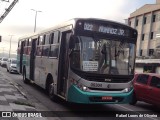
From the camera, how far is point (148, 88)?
50.6ft

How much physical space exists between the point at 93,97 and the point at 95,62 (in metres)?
1.17

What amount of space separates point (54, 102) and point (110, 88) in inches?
135

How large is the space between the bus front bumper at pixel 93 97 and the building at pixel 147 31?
152ft

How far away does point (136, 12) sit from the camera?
74.9 metres

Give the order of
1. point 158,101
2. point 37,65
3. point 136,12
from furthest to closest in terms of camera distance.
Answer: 1. point 136,12
2. point 37,65
3. point 158,101

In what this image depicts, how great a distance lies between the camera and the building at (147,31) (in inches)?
2421

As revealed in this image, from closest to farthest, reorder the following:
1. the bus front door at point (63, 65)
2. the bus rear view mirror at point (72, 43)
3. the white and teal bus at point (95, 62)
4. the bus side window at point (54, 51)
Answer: the white and teal bus at point (95, 62), the bus rear view mirror at point (72, 43), the bus front door at point (63, 65), the bus side window at point (54, 51)

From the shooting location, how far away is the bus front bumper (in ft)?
38.7

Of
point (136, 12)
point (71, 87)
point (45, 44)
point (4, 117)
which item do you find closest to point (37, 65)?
point (45, 44)

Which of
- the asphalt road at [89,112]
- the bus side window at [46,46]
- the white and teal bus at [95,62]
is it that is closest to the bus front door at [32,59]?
the bus side window at [46,46]

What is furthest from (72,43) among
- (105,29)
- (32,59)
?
(32,59)

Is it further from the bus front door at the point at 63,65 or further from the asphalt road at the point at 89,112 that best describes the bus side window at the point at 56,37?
the asphalt road at the point at 89,112

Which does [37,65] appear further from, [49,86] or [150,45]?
[150,45]

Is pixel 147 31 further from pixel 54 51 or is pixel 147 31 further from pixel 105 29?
pixel 105 29
